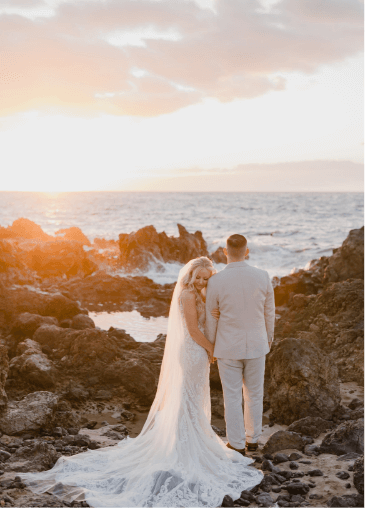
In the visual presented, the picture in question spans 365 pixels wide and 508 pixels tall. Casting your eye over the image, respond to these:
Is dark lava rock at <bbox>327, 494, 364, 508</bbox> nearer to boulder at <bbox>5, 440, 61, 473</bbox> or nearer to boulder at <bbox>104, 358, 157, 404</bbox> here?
boulder at <bbox>5, 440, 61, 473</bbox>

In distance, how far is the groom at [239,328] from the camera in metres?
5.16

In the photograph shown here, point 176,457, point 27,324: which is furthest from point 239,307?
point 27,324

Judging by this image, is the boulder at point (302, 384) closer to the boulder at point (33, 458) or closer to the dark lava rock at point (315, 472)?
the dark lava rock at point (315, 472)

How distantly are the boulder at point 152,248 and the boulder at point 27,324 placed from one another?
13.3m

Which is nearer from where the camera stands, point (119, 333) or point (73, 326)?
point (119, 333)

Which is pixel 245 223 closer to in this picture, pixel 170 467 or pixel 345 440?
pixel 345 440

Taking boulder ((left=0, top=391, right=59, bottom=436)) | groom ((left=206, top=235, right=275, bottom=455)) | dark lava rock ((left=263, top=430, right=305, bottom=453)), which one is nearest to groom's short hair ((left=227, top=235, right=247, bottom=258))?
groom ((left=206, top=235, right=275, bottom=455))

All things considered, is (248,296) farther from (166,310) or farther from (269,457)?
(166,310)

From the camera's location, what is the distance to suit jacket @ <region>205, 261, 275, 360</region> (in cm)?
515

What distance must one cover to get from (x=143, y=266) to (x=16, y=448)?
1848 cm

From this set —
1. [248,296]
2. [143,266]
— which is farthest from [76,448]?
[143,266]

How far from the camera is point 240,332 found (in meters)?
5.17

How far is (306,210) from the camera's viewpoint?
78.5 m

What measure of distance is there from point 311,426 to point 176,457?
2.01 meters
